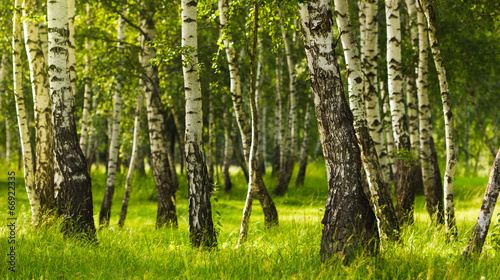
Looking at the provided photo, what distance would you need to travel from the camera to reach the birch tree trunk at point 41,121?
6.79 meters

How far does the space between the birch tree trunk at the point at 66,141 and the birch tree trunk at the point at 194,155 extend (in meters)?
1.53

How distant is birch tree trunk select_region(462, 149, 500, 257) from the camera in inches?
159

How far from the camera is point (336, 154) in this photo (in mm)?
4180

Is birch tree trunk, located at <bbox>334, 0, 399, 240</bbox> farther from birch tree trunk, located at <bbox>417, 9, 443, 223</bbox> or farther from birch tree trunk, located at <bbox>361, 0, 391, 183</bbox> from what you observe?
birch tree trunk, located at <bbox>417, 9, 443, 223</bbox>

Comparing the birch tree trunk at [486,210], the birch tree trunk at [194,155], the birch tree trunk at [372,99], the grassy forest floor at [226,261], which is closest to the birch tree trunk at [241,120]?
the birch tree trunk at [194,155]

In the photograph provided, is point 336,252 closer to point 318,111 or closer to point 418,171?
point 318,111

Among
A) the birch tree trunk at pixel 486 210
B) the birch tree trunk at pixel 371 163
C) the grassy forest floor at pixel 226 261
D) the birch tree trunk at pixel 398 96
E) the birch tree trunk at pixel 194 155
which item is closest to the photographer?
the grassy forest floor at pixel 226 261

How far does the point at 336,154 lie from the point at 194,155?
7.22 feet

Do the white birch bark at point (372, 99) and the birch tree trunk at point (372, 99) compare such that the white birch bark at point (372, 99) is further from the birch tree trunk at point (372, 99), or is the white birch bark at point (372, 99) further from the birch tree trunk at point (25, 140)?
the birch tree trunk at point (25, 140)

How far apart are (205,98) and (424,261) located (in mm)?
13271

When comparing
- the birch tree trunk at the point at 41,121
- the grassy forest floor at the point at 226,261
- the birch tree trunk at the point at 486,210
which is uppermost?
the birch tree trunk at the point at 41,121

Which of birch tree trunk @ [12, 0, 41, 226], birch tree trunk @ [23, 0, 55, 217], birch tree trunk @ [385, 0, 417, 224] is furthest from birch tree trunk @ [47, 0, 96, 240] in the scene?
birch tree trunk @ [385, 0, 417, 224]

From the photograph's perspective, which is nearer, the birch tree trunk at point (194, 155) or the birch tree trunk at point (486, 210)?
the birch tree trunk at point (486, 210)

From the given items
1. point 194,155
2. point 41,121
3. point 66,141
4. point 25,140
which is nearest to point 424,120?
point 194,155
